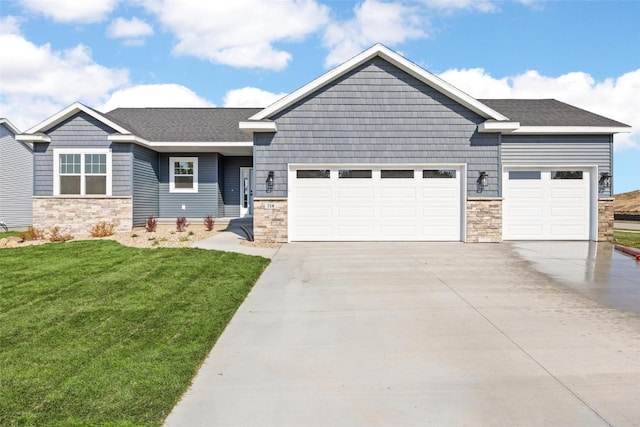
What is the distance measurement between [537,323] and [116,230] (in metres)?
14.7

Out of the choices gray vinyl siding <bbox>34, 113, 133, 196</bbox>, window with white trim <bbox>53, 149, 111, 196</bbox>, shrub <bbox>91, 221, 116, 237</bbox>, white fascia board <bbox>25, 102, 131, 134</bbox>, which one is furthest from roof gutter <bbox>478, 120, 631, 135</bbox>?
window with white trim <bbox>53, 149, 111, 196</bbox>

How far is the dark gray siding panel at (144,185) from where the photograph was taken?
16703 millimetres

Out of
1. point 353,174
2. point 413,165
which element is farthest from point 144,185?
point 413,165

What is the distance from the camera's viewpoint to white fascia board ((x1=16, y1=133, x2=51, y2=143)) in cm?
1543

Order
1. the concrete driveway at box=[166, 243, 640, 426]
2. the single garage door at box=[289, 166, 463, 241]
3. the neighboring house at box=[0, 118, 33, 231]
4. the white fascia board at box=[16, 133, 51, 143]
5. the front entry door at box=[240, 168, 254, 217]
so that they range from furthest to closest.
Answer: the neighboring house at box=[0, 118, 33, 231] → the front entry door at box=[240, 168, 254, 217] → the white fascia board at box=[16, 133, 51, 143] → the single garage door at box=[289, 166, 463, 241] → the concrete driveway at box=[166, 243, 640, 426]

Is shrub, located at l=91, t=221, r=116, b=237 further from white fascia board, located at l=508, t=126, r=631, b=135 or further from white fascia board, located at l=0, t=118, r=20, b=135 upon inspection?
white fascia board, located at l=508, t=126, r=631, b=135

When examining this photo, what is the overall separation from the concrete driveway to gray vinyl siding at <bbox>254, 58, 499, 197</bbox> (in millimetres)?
6037

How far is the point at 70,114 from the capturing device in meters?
15.9

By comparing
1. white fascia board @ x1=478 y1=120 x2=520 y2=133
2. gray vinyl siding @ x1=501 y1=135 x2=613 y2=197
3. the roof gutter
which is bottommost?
gray vinyl siding @ x1=501 y1=135 x2=613 y2=197

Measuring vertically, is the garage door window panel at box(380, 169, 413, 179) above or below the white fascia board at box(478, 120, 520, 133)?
below

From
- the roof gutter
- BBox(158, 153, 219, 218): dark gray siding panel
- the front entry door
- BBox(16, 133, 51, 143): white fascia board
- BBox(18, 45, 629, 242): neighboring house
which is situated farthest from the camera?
the front entry door

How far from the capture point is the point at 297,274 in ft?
29.3

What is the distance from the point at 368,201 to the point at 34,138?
11.9 meters

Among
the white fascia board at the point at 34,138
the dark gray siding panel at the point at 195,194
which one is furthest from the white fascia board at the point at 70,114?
the dark gray siding panel at the point at 195,194
